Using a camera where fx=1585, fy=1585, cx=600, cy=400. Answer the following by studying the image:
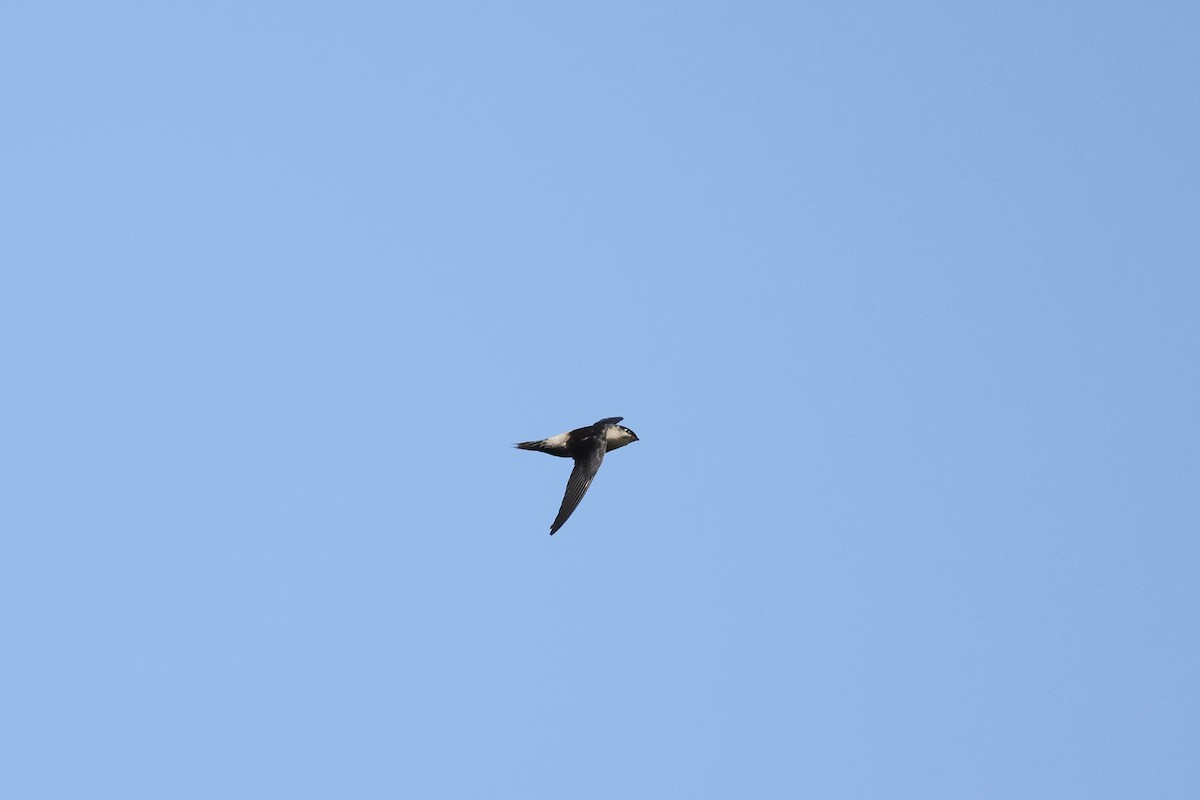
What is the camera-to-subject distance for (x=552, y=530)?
4775 centimetres

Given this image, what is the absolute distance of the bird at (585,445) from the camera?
51.1 m

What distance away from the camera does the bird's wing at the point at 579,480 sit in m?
48.8

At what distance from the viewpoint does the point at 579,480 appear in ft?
168

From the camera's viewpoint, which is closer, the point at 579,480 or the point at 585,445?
the point at 579,480

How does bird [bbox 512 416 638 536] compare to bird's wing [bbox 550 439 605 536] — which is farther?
bird [bbox 512 416 638 536]

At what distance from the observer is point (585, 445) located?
2140 inches

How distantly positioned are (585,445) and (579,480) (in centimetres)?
344

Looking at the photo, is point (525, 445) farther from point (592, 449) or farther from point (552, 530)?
point (552, 530)

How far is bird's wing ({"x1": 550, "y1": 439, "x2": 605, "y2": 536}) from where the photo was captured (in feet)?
160

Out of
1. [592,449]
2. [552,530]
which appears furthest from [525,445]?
[552,530]

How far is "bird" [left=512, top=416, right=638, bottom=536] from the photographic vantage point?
5109cm

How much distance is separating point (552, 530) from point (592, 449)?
646cm

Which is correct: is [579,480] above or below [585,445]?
below

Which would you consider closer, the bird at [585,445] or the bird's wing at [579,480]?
the bird's wing at [579,480]
